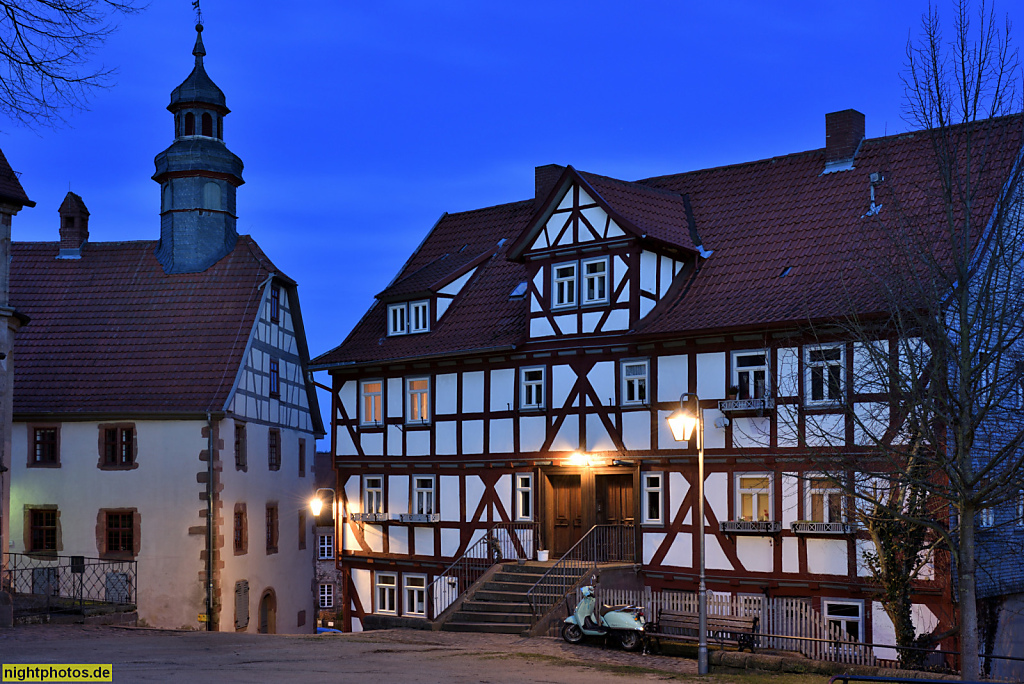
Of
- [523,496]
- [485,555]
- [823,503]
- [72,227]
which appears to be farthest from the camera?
[72,227]

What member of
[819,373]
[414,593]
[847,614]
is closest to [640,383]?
[819,373]

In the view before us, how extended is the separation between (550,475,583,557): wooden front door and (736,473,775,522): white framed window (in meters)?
4.30

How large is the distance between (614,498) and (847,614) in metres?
6.04

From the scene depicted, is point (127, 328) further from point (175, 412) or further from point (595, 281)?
point (595, 281)

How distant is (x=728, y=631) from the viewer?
2073cm

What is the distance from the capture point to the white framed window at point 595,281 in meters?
27.7

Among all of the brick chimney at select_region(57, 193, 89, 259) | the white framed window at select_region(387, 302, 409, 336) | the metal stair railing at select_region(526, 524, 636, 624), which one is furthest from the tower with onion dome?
the metal stair railing at select_region(526, 524, 636, 624)

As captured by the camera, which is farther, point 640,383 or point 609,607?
point 640,383

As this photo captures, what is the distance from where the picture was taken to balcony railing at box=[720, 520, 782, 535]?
80.1 ft

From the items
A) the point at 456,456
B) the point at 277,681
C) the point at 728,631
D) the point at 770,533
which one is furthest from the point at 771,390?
the point at 277,681

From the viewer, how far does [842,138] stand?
93.4 ft

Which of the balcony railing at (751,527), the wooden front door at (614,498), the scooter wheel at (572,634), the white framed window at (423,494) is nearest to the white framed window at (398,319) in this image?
the white framed window at (423,494)

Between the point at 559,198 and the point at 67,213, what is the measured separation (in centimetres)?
1967

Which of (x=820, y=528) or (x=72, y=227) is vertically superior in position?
(x=72, y=227)
